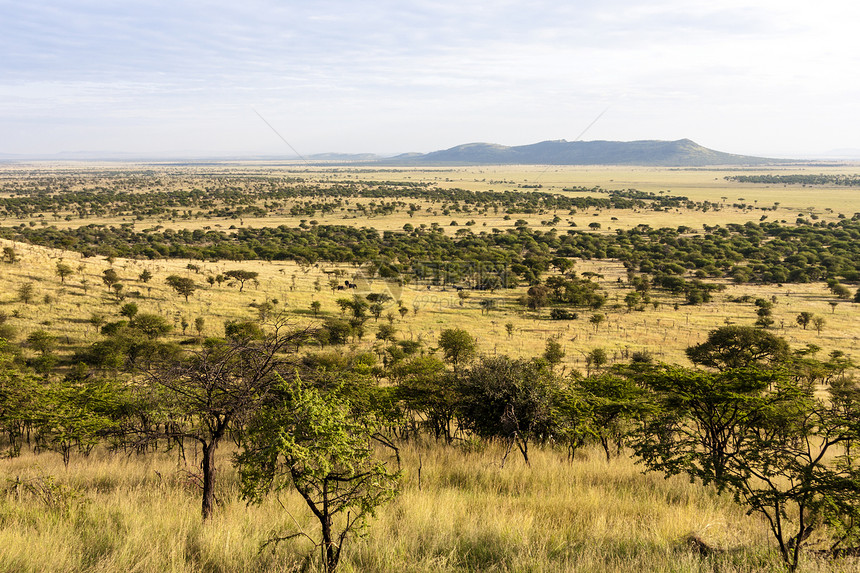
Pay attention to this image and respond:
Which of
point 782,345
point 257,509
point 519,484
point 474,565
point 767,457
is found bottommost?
point 782,345

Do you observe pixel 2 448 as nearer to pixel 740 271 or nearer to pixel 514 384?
pixel 514 384

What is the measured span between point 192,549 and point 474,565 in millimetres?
3416

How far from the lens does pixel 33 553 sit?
17.5ft

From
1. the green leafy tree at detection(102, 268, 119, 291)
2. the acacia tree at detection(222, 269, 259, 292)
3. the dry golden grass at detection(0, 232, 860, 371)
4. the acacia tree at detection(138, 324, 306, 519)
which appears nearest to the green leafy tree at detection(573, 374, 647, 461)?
the acacia tree at detection(138, 324, 306, 519)

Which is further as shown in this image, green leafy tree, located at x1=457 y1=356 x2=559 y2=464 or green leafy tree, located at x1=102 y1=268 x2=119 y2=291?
green leafy tree, located at x1=102 y1=268 x2=119 y2=291

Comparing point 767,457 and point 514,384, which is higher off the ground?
point 767,457

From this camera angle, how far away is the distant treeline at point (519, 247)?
58.9m

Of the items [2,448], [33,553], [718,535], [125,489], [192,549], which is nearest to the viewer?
[33,553]

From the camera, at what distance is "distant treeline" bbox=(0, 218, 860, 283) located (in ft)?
193

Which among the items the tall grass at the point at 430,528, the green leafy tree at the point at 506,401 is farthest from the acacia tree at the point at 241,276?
the tall grass at the point at 430,528

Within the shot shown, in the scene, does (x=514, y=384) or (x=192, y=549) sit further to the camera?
(x=514, y=384)

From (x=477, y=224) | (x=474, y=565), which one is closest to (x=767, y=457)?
(x=474, y=565)

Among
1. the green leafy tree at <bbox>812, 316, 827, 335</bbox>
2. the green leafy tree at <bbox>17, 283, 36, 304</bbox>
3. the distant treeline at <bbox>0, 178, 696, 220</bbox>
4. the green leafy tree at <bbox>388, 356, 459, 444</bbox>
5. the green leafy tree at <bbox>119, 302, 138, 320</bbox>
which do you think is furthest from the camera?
the distant treeline at <bbox>0, 178, 696, 220</bbox>

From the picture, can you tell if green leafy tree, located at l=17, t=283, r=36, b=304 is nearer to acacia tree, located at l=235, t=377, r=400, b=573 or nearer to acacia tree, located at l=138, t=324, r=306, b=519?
acacia tree, located at l=138, t=324, r=306, b=519
